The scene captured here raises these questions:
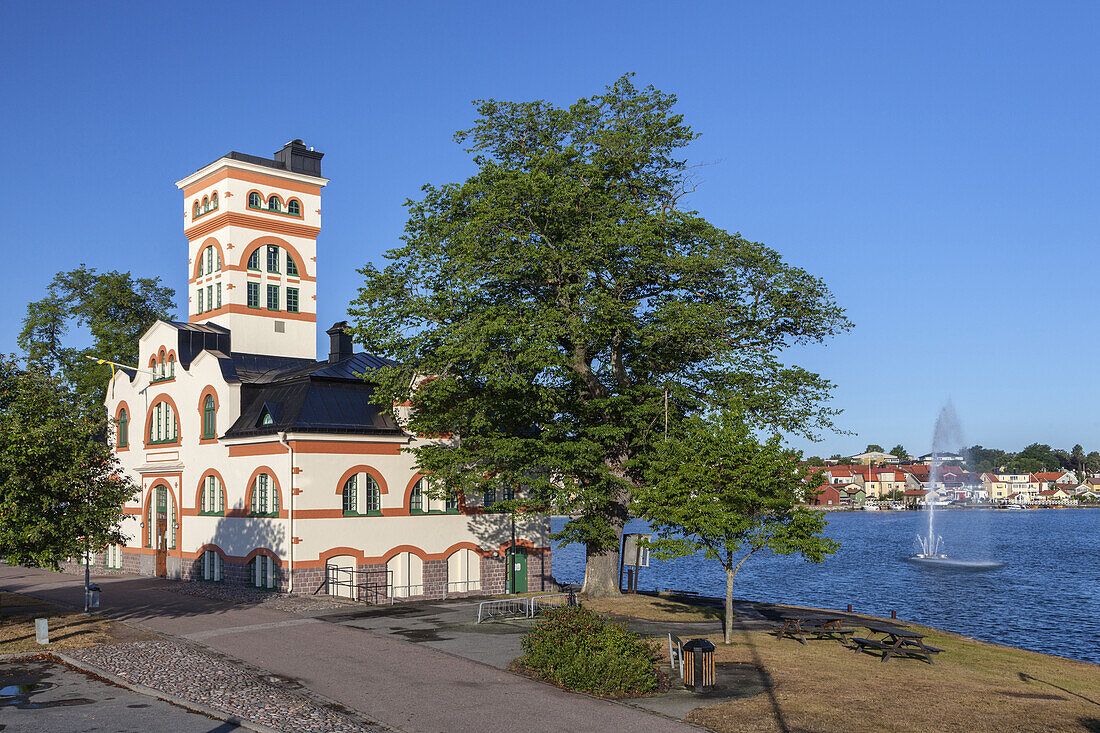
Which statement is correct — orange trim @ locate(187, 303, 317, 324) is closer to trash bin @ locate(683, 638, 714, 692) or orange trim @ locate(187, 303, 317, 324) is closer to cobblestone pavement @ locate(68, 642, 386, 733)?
cobblestone pavement @ locate(68, 642, 386, 733)

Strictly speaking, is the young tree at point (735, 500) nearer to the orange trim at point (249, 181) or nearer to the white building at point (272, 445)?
the white building at point (272, 445)

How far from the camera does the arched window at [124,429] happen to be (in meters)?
49.0

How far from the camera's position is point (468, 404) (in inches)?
1389

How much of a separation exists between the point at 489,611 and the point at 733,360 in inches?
479

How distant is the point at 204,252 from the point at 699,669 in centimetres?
3759

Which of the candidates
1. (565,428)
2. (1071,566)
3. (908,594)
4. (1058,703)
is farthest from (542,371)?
(1071,566)

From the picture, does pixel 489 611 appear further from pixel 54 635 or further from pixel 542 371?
pixel 54 635

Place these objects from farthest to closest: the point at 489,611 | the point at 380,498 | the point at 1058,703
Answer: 1. the point at 380,498
2. the point at 489,611
3. the point at 1058,703

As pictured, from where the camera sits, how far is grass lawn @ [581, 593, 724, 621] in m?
31.4

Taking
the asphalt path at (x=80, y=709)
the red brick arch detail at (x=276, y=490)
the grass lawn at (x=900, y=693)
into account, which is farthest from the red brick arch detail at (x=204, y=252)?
the grass lawn at (x=900, y=693)

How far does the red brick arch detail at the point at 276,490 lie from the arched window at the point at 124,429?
44.8 feet

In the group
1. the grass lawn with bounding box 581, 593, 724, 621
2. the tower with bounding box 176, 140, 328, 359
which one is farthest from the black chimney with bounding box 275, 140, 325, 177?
the grass lawn with bounding box 581, 593, 724, 621

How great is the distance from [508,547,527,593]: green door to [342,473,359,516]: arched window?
7.65 meters

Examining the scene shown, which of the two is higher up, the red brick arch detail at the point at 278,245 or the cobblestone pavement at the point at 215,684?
the red brick arch detail at the point at 278,245
